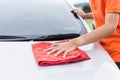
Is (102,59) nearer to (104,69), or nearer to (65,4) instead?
(104,69)

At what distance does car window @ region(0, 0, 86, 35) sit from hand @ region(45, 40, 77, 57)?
304mm

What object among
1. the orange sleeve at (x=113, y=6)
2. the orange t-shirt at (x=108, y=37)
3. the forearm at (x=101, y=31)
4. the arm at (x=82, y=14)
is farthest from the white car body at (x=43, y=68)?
the arm at (x=82, y=14)

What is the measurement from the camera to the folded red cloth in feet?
7.65

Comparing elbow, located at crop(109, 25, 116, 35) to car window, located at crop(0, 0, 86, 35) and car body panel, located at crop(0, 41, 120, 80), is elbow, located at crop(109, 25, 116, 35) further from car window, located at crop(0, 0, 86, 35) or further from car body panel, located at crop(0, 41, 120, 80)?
car window, located at crop(0, 0, 86, 35)

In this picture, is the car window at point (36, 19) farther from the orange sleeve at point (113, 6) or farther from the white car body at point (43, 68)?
the orange sleeve at point (113, 6)

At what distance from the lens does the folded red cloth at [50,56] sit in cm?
233

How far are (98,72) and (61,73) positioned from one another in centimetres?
25

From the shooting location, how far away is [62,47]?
253 centimetres

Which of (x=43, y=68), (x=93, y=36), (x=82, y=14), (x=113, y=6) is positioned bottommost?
(x=43, y=68)

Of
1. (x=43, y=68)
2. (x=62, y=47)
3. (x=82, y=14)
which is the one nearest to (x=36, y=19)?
(x=62, y=47)

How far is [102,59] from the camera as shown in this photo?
2529 millimetres

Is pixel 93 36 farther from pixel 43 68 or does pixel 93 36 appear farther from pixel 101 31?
pixel 43 68

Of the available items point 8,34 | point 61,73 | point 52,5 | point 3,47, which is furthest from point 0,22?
point 61,73

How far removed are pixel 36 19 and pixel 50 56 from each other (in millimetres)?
603
